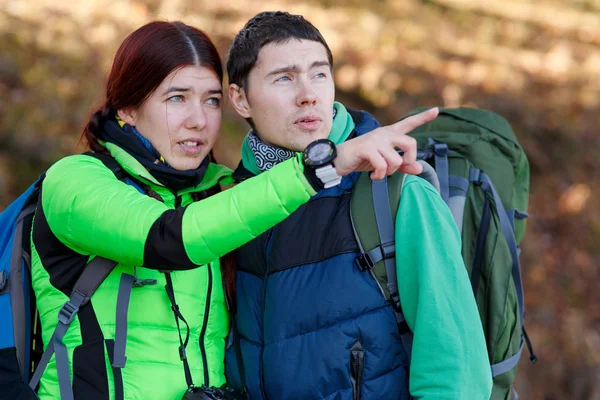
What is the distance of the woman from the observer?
2.10m

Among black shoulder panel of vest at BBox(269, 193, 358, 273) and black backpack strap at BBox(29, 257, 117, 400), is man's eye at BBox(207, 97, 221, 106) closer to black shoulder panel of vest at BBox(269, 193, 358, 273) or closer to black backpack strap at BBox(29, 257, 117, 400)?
black shoulder panel of vest at BBox(269, 193, 358, 273)

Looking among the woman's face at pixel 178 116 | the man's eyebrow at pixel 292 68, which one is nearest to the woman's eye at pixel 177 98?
the woman's face at pixel 178 116

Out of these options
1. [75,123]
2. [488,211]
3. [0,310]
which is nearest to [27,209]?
[0,310]

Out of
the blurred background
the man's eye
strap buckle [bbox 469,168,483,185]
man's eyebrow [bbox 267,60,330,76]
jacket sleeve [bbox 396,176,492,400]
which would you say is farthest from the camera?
the blurred background

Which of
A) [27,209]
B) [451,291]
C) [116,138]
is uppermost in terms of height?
[116,138]

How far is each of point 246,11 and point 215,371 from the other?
807cm

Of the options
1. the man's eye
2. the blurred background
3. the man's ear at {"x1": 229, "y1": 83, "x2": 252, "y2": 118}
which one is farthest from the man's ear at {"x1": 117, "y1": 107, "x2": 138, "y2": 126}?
the blurred background

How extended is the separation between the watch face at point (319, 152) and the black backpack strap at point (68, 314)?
924 mm

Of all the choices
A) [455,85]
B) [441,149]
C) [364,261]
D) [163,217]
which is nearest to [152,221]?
[163,217]

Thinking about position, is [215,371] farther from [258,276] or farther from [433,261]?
[433,261]

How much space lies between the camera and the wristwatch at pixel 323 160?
2.05 meters

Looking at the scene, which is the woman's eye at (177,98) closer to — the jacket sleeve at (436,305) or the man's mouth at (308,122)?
the man's mouth at (308,122)

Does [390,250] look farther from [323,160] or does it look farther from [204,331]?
[204,331]

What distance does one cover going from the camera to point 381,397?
2.33 meters
